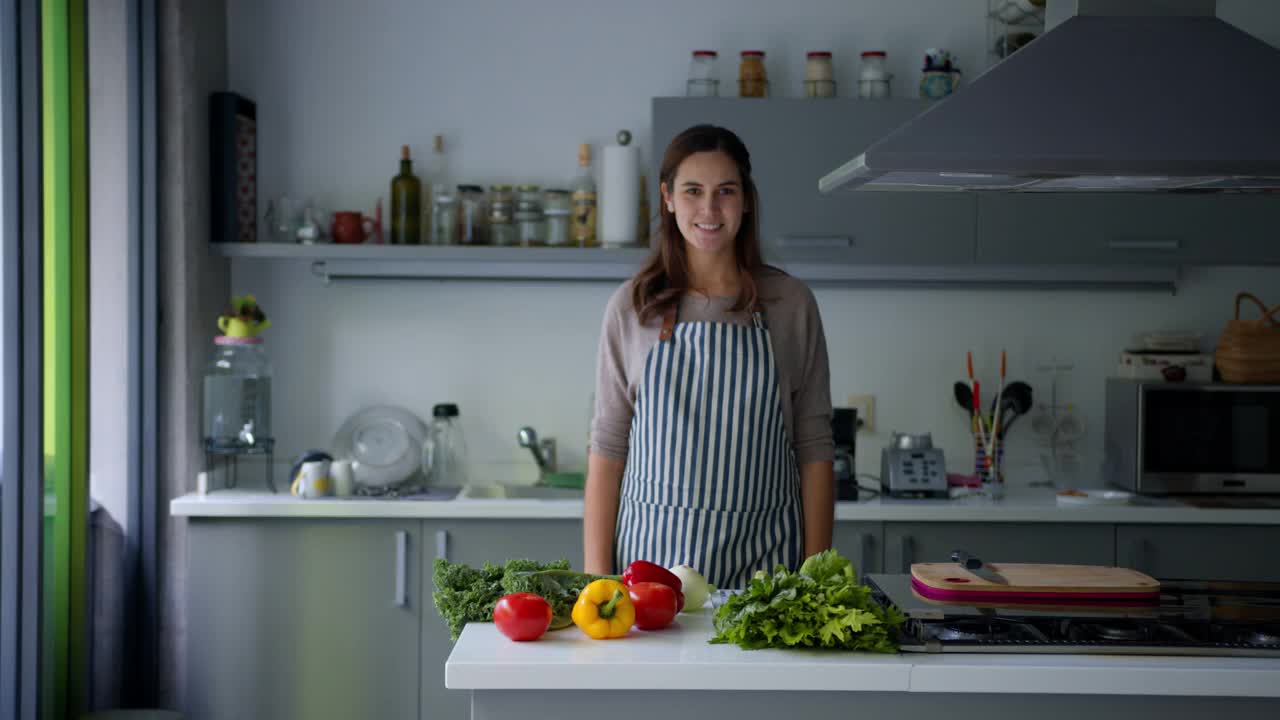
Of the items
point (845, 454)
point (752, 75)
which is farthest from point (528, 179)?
point (845, 454)

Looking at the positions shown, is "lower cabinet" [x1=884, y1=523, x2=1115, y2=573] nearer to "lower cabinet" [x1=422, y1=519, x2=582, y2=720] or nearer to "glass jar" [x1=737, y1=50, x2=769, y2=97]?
"lower cabinet" [x1=422, y1=519, x2=582, y2=720]

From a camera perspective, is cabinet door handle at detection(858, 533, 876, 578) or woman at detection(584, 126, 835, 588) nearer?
woman at detection(584, 126, 835, 588)

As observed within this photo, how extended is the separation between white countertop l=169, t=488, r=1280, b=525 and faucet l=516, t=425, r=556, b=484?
45 cm

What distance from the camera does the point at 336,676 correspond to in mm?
3277

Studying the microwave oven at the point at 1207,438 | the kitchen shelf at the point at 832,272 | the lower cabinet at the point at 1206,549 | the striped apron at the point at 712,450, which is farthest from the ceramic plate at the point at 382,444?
the microwave oven at the point at 1207,438

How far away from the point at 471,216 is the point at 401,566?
1075mm

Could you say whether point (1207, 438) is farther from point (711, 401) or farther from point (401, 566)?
point (401, 566)

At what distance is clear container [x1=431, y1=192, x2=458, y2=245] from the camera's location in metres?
3.60

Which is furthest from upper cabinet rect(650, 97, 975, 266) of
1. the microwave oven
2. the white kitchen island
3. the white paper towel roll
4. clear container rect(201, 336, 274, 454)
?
the white kitchen island

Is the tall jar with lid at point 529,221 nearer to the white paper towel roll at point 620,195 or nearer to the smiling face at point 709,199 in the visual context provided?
the white paper towel roll at point 620,195

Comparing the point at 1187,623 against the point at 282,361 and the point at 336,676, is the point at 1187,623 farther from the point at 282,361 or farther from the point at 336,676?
the point at 282,361

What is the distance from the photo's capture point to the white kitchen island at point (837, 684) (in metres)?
1.59

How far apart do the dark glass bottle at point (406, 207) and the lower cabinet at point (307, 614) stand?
0.89 meters

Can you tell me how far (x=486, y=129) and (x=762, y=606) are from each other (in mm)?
2473
